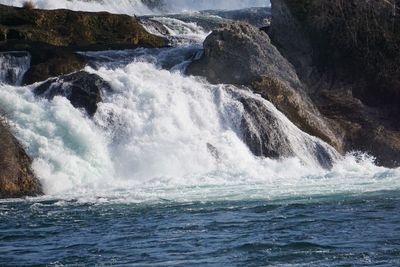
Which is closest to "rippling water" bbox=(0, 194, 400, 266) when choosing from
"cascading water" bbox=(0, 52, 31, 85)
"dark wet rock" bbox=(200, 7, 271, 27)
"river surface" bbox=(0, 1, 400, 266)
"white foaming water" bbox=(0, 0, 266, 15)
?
"river surface" bbox=(0, 1, 400, 266)

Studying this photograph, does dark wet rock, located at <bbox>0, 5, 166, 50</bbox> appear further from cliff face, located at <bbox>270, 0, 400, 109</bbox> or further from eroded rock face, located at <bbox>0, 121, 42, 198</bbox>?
eroded rock face, located at <bbox>0, 121, 42, 198</bbox>

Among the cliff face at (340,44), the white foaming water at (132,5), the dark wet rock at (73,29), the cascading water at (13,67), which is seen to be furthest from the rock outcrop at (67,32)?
the white foaming water at (132,5)

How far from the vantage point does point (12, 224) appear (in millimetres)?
19203

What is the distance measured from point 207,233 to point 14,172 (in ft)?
29.7

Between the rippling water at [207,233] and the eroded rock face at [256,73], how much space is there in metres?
9.74

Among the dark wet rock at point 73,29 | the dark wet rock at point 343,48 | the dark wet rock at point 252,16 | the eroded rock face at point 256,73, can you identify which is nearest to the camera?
the eroded rock face at point 256,73

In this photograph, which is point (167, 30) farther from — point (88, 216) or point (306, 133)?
point (88, 216)

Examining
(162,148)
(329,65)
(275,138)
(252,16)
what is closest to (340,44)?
(329,65)

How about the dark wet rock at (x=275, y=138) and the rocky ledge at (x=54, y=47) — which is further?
the dark wet rock at (x=275, y=138)

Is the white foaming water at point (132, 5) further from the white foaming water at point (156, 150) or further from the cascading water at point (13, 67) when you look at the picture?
the white foaming water at point (156, 150)

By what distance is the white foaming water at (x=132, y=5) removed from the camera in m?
52.5

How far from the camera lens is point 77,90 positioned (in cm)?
2856

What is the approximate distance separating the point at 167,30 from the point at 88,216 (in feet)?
72.4

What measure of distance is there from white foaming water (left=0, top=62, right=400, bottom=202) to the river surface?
42 mm
